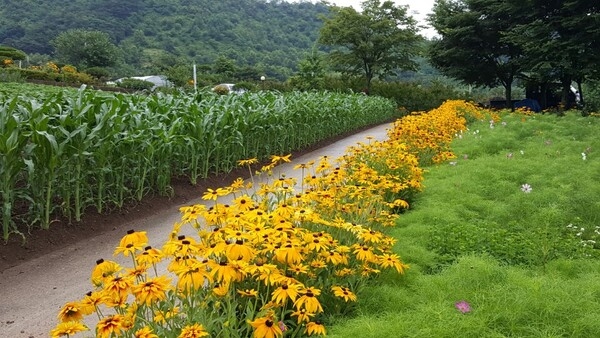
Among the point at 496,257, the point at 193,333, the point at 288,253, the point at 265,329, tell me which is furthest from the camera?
the point at 496,257

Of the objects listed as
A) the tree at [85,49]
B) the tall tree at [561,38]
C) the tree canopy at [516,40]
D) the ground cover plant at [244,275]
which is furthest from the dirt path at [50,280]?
the tree at [85,49]

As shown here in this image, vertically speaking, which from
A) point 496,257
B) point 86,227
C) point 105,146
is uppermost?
point 105,146

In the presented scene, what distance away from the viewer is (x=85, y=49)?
38438 mm

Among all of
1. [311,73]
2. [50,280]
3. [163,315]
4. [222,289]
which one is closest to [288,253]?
[222,289]

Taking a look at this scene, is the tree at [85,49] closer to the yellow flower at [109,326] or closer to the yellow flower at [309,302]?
the yellow flower at [309,302]

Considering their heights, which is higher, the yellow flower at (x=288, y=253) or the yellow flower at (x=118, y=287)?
the yellow flower at (x=118, y=287)

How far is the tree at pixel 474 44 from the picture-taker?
68.0 feet

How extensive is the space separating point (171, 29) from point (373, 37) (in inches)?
1233

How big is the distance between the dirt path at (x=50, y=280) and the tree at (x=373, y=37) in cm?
2369

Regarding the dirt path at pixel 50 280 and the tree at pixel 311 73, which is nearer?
the dirt path at pixel 50 280

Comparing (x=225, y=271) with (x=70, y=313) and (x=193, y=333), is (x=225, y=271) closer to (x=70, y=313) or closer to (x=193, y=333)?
(x=193, y=333)

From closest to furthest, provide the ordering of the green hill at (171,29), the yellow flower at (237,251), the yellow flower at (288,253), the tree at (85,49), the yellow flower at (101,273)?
1. the yellow flower at (101,273)
2. the yellow flower at (237,251)
3. the yellow flower at (288,253)
4. the tree at (85,49)
5. the green hill at (171,29)

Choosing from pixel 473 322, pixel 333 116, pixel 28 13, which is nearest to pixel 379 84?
pixel 333 116

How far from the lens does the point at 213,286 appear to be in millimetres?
2205
